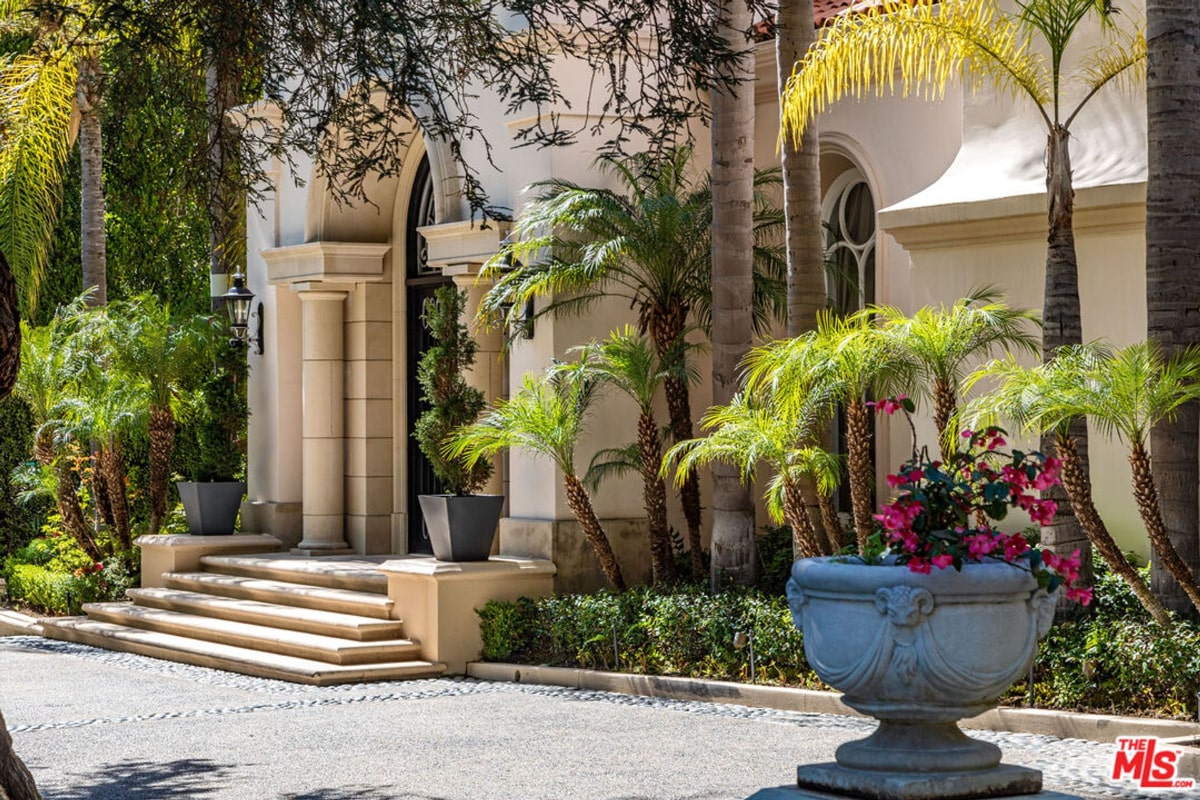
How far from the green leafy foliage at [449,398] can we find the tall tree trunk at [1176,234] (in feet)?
19.3

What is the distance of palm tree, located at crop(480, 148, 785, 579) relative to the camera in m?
13.7

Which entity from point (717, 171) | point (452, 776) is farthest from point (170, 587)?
point (452, 776)

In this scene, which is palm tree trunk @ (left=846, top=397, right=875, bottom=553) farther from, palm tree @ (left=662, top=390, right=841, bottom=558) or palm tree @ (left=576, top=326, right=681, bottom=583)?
palm tree @ (left=576, top=326, right=681, bottom=583)

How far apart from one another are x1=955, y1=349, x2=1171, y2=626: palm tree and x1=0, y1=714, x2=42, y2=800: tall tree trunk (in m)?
5.66

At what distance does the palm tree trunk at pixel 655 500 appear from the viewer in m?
13.8

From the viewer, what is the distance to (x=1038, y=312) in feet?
40.8

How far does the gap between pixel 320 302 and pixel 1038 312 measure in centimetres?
811

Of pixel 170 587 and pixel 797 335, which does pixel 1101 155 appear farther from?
pixel 170 587

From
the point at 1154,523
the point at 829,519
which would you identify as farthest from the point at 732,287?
the point at 1154,523

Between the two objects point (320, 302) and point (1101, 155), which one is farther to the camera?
point (320, 302)

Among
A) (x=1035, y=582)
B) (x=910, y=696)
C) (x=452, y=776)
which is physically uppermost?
(x=1035, y=582)

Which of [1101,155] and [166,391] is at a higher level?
[1101,155]

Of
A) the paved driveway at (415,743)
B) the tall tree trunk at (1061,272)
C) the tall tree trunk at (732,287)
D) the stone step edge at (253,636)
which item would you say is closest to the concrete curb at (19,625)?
the stone step edge at (253,636)

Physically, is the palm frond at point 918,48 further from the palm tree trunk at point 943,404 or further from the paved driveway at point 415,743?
the paved driveway at point 415,743
